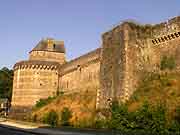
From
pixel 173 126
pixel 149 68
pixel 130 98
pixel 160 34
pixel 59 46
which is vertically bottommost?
pixel 173 126

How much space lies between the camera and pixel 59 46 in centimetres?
6059

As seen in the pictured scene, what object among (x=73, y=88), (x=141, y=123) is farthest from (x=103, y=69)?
(x=73, y=88)

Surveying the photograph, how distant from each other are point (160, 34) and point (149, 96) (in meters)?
5.60

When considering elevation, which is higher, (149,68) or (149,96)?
(149,68)

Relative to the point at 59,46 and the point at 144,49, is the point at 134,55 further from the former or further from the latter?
the point at 59,46

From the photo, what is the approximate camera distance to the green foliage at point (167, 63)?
25375 millimetres

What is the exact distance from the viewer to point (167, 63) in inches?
1015

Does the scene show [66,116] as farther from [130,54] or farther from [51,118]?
[130,54]

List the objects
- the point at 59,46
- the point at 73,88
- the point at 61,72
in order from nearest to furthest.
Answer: the point at 73,88 → the point at 61,72 → the point at 59,46

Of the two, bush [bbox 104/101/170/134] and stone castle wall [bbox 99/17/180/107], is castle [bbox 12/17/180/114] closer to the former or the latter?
stone castle wall [bbox 99/17/180/107]

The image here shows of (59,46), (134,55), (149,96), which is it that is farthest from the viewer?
(59,46)

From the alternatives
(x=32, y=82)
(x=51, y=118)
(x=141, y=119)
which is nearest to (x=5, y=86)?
(x=32, y=82)

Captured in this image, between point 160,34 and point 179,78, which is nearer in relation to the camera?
point 179,78

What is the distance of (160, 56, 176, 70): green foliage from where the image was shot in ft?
83.3
